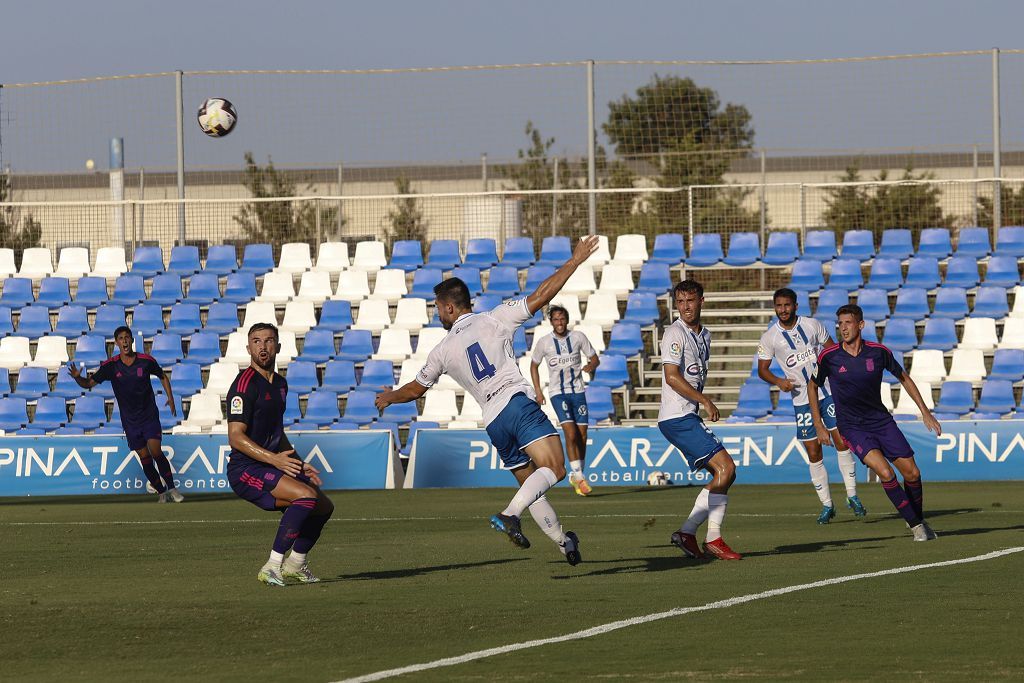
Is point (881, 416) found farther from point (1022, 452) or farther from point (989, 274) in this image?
point (989, 274)

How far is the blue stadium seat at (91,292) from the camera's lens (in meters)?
30.5

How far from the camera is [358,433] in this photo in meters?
23.0

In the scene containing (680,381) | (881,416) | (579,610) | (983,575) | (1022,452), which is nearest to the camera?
(579,610)

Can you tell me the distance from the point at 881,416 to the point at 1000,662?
649cm

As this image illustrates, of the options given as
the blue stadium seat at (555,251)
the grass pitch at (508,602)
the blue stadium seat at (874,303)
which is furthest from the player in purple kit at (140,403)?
the blue stadium seat at (874,303)

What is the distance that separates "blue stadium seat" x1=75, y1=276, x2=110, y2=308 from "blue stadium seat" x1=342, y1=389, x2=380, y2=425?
6828 mm

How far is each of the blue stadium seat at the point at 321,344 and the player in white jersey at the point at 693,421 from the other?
15.5 m

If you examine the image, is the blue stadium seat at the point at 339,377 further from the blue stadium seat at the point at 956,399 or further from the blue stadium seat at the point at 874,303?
the blue stadium seat at the point at 956,399

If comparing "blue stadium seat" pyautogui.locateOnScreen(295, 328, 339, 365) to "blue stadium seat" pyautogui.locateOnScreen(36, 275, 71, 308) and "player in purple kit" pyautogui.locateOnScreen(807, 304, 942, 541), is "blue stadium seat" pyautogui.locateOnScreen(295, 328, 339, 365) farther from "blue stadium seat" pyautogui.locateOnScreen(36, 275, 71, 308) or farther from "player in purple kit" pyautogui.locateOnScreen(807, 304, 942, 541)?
"player in purple kit" pyautogui.locateOnScreen(807, 304, 942, 541)

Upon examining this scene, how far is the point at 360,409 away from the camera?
86.5 ft

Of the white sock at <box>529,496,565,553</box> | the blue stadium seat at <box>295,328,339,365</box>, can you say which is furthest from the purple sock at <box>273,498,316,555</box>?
the blue stadium seat at <box>295,328,339,365</box>

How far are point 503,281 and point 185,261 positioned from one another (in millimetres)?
6822

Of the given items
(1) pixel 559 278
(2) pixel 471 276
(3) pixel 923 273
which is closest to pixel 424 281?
(2) pixel 471 276

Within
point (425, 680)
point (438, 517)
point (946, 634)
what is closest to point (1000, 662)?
point (946, 634)
